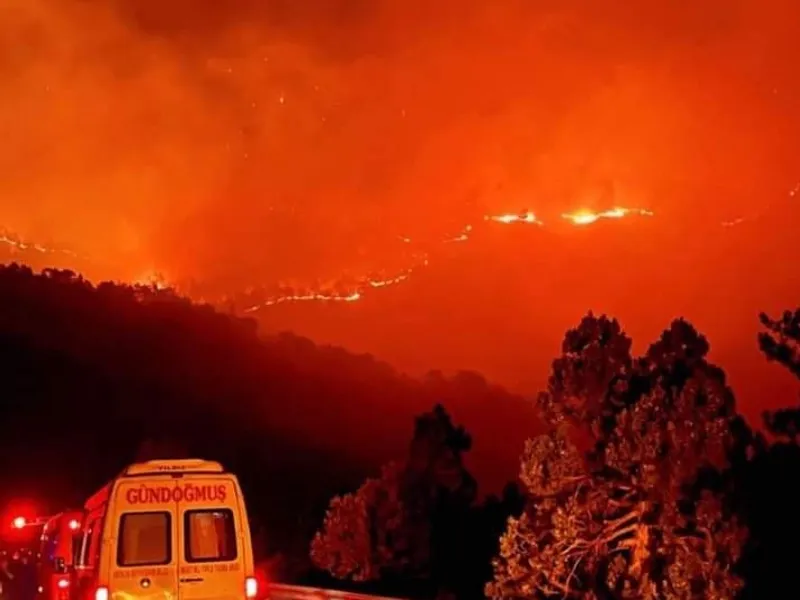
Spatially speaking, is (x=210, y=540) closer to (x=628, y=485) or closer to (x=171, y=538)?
(x=171, y=538)

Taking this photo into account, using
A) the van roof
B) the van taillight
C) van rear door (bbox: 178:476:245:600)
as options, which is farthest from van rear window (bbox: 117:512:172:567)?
the van taillight

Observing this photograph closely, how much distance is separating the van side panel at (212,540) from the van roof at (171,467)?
152 mm

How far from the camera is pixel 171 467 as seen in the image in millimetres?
12086

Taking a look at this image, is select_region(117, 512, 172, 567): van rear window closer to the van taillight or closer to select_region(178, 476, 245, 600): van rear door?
select_region(178, 476, 245, 600): van rear door

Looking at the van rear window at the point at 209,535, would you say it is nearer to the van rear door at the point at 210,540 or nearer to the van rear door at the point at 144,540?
the van rear door at the point at 210,540

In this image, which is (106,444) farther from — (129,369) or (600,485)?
(600,485)

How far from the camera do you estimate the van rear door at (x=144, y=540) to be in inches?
454

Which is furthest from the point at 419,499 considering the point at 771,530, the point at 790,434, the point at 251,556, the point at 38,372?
the point at 38,372

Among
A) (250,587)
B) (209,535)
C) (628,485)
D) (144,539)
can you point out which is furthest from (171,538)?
(628,485)

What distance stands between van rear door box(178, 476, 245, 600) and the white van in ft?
0.04

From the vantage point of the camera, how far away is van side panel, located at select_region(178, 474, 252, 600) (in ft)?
38.9

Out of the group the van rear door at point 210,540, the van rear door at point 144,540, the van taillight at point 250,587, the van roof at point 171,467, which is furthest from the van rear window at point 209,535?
the van roof at point 171,467

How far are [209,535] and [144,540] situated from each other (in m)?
0.71

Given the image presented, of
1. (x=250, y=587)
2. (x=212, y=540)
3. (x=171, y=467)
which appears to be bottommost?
(x=250, y=587)
